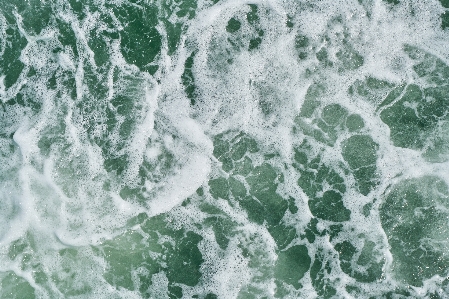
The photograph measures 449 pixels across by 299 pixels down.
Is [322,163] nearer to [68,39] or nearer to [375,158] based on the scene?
[375,158]

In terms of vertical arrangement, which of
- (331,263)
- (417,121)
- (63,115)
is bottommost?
(331,263)

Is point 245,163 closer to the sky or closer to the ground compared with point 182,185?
closer to the sky

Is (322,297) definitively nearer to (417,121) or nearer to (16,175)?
(417,121)

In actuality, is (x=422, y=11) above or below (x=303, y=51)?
above

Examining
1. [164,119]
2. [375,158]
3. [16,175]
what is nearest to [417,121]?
[375,158]

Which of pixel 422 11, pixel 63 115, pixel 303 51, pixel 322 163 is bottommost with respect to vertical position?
pixel 322 163

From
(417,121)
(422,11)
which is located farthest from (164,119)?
(422,11)
